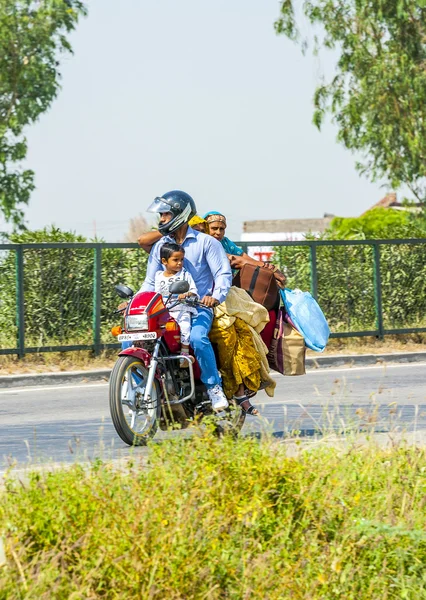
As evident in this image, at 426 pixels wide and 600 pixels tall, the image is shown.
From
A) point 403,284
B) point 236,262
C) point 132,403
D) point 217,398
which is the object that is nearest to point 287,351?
point 236,262

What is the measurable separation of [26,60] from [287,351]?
28.4 metres

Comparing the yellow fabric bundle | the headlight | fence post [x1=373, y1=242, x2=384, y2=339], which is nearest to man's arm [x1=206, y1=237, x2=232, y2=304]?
the yellow fabric bundle

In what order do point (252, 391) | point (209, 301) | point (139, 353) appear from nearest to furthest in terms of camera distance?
1. point (139, 353)
2. point (209, 301)
3. point (252, 391)

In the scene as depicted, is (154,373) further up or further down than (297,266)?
further down

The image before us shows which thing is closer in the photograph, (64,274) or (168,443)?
(168,443)

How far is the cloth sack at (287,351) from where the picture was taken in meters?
9.98

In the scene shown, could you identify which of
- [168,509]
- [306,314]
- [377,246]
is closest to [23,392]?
[306,314]

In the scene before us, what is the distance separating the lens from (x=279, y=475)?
6.46 m

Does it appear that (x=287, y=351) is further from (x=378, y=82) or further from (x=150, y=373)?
(x=378, y=82)

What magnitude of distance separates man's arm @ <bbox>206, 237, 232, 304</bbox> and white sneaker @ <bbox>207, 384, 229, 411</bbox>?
644 millimetres

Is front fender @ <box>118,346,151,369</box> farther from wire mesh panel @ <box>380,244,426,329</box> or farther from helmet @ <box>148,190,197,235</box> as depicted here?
wire mesh panel @ <box>380,244,426,329</box>

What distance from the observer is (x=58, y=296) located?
1723 centimetres

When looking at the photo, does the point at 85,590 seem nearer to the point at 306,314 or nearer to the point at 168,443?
the point at 168,443

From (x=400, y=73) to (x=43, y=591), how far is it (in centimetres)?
2814
